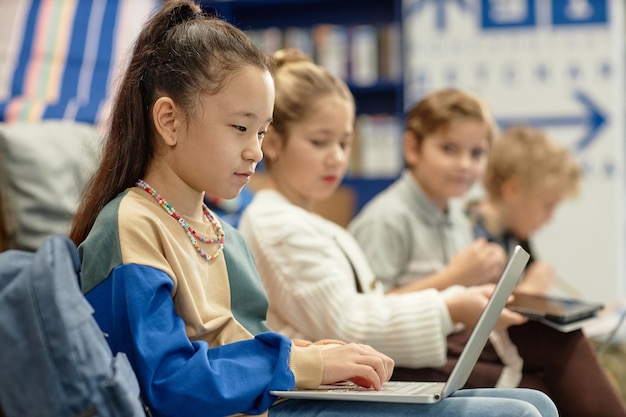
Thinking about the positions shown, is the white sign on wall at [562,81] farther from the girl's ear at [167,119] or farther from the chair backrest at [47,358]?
the chair backrest at [47,358]

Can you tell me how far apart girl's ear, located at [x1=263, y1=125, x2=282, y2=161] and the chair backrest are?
32.3 inches

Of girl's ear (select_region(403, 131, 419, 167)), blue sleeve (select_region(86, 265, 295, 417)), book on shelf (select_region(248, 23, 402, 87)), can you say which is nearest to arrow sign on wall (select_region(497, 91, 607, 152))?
book on shelf (select_region(248, 23, 402, 87))

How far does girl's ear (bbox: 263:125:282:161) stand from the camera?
5.16 feet

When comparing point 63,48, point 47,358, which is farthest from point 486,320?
point 63,48

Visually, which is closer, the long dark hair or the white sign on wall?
the long dark hair

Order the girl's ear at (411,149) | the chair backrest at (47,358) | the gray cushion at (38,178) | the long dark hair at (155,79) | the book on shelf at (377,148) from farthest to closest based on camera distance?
1. the book on shelf at (377,148)
2. the girl's ear at (411,149)
3. the gray cushion at (38,178)
4. the long dark hair at (155,79)
5. the chair backrest at (47,358)

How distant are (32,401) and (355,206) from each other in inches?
135

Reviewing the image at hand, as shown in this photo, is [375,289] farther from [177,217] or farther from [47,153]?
[47,153]

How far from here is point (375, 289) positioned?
155 centimetres

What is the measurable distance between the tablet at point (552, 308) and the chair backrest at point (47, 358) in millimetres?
886

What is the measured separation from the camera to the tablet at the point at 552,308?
145 cm

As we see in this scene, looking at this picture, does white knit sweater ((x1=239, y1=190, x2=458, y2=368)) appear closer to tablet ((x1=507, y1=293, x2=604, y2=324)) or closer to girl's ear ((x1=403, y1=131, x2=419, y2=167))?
tablet ((x1=507, y1=293, x2=604, y2=324))

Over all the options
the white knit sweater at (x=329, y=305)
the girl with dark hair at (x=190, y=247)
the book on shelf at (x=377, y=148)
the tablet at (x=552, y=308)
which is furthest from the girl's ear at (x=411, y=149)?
the book on shelf at (x=377, y=148)

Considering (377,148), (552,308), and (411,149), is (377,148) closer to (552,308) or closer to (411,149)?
(411,149)
